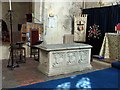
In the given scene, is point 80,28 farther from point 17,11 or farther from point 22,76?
point 17,11

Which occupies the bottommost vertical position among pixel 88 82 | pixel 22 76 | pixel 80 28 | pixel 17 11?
pixel 22 76

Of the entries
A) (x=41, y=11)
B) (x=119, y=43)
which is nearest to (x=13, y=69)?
(x=41, y=11)

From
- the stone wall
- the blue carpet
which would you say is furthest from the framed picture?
the blue carpet

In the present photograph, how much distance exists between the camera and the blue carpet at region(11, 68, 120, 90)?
245 centimetres

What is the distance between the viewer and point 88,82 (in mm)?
2635

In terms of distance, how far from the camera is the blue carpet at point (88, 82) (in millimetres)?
2453

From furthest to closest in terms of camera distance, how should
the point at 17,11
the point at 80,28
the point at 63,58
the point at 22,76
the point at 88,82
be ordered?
the point at 17,11, the point at 80,28, the point at 63,58, the point at 22,76, the point at 88,82

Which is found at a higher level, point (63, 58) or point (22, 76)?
point (63, 58)

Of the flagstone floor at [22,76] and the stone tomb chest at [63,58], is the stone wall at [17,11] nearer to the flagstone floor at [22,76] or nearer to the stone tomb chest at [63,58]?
the flagstone floor at [22,76]

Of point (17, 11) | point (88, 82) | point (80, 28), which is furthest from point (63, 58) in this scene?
point (17, 11)

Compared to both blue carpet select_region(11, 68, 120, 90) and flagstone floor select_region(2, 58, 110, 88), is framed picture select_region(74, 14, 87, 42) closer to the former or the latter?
flagstone floor select_region(2, 58, 110, 88)

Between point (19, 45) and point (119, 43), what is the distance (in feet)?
11.0

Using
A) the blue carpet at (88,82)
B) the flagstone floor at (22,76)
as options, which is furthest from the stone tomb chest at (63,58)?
the blue carpet at (88,82)

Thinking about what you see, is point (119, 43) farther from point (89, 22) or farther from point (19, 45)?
point (19, 45)
